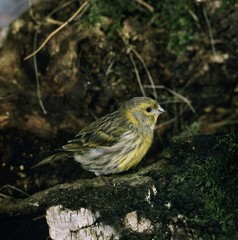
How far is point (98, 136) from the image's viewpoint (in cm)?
488

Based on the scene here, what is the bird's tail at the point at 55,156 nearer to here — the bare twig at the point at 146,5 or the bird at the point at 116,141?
the bird at the point at 116,141

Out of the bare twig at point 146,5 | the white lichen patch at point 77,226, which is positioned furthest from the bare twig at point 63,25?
the white lichen patch at point 77,226

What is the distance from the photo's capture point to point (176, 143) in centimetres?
425

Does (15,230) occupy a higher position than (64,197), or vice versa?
(64,197)

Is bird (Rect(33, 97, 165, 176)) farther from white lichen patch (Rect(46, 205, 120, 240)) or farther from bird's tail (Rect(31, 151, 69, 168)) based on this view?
white lichen patch (Rect(46, 205, 120, 240))

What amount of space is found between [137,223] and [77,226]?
16.1 inches

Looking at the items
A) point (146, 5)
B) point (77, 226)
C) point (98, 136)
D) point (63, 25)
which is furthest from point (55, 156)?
point (146, 5)

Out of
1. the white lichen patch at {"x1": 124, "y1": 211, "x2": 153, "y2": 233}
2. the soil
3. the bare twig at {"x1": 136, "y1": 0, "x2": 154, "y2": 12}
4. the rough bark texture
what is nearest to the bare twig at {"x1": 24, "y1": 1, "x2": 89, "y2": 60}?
the soil

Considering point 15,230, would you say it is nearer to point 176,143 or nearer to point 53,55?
point 176,143

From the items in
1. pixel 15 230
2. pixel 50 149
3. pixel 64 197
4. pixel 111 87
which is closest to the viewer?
pixel 64 197

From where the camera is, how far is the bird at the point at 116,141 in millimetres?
4773

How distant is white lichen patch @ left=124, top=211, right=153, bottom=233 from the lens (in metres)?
3.57

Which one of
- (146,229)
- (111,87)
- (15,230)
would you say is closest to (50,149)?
(111,87)

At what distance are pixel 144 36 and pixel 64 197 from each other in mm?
2734
